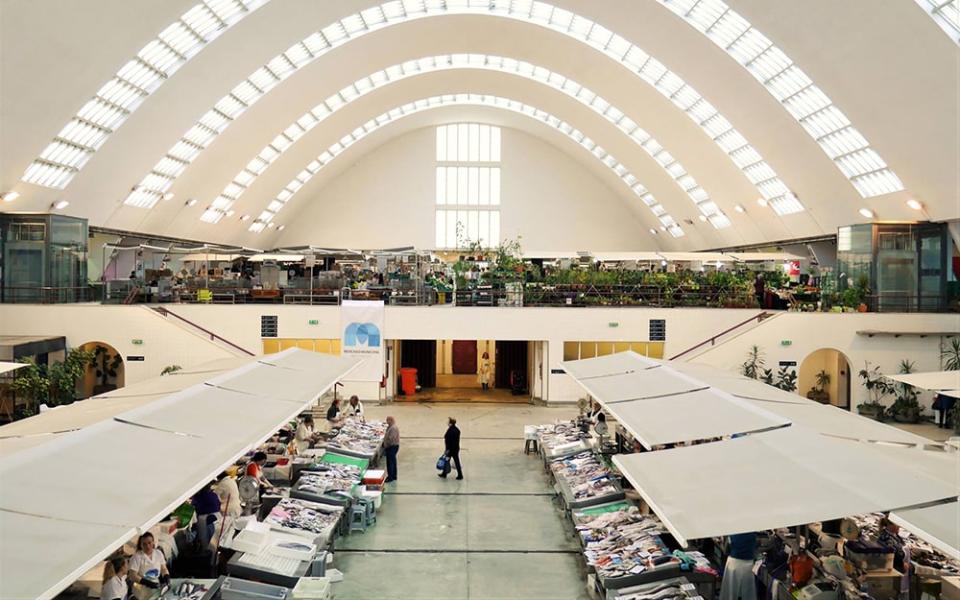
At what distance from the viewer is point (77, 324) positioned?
23406 millimetres

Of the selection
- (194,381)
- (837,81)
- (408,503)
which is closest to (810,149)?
(837,81)

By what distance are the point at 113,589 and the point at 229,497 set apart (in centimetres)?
312

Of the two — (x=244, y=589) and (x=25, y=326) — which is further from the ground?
(x=25, y=326)

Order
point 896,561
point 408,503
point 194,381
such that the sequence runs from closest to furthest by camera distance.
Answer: point 896,561 → point 194,381 → point 408,503

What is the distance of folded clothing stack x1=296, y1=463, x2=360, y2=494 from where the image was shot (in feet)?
38.8

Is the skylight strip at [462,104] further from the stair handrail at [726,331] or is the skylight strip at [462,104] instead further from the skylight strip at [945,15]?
the skylight strip at [945,15]

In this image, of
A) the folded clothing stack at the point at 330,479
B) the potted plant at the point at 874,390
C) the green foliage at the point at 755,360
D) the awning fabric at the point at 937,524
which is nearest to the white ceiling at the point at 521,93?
the potted plant at the point at 874,390

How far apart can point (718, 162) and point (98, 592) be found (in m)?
33.1

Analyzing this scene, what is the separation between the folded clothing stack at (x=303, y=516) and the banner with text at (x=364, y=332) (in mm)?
12488

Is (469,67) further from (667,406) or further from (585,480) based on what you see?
(667,406)

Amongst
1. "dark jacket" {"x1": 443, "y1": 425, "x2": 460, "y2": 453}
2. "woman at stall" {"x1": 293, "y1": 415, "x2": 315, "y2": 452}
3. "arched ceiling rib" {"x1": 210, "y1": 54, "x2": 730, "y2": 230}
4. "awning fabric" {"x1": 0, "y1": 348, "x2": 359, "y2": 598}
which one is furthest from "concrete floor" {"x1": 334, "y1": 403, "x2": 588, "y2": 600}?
"arched ceiling rib" {"x1": 210, "y1": 54, "x2": 730, "y2": 230}

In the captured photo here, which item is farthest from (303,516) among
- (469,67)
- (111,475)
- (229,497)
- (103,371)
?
(469,67)

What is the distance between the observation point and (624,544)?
9.75m

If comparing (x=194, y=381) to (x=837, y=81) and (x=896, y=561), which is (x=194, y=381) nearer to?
(x=896, y=561)
